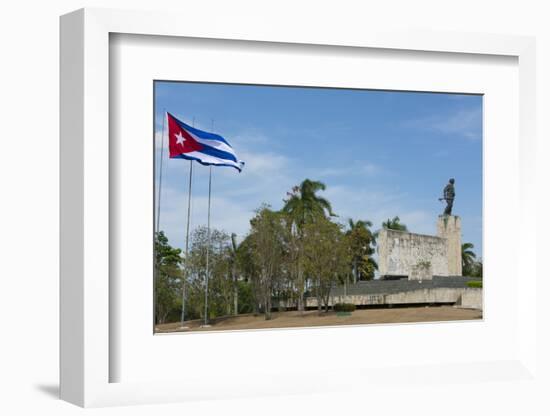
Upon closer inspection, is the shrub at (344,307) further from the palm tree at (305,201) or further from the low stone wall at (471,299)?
the low stone wall at (471,299)

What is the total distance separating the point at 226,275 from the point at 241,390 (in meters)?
2.24

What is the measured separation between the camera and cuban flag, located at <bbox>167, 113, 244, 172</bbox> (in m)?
10.2

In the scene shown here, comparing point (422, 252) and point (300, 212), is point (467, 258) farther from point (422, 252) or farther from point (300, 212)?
point (300, 212)

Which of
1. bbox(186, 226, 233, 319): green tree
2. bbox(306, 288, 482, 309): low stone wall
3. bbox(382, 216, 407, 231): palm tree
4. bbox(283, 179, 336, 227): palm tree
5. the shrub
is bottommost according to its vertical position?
the shrub

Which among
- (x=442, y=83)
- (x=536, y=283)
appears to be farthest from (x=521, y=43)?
(x=536, y=283)

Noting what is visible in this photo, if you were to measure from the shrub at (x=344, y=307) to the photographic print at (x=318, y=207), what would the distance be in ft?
0.10

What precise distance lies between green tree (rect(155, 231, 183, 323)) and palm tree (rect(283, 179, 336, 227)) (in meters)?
1.77

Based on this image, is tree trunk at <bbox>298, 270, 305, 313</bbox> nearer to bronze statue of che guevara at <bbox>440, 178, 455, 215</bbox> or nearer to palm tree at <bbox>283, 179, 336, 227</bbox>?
palm tree at <bbox>283, 179, 336, 227</bbox>

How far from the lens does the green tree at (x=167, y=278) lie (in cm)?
972

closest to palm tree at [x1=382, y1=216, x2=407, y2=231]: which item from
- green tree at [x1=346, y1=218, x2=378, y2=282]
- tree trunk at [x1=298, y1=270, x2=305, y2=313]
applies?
green tree at [x1=346, y1=218, x2=378, y2=282]

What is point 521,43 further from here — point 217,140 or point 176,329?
point 176,329

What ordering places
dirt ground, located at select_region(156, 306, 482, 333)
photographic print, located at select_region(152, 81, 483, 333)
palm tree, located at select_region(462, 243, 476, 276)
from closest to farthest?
dirt ground, located at select_region(156, 306, 482, 333) < photographic print, located at select_region(152, 81, 483, 333) < palm tree, located at select_region(462, 243, 476, 276)

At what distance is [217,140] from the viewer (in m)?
10.5

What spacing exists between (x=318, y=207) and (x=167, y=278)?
238 cm
